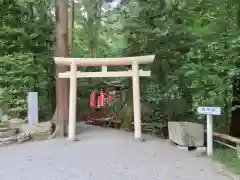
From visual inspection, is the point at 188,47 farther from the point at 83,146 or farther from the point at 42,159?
the point at 42,159

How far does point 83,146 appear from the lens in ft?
27.3

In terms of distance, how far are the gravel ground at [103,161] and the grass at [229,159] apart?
0.82ft

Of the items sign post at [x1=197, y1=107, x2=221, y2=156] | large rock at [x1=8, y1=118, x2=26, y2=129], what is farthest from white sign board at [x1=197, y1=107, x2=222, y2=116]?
large rock at [x1=8, y1=118, x2=26, y2=129]

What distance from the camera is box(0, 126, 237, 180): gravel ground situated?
5.86m

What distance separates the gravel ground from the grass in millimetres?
249

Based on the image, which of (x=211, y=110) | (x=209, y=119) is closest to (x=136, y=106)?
(x=209, y=119)

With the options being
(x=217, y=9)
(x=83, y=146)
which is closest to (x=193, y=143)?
(x=83, y=146)

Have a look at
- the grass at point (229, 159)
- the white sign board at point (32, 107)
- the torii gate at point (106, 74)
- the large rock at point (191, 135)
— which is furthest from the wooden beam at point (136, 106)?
the white sign board at point (32, 107)

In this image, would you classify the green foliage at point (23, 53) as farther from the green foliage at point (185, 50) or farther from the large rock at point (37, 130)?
the green foliage at point (185, 50)

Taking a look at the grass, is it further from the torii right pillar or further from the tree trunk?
the tree trunk

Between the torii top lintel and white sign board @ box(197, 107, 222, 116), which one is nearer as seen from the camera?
white sign board @ box(197, 107, 222, 116)

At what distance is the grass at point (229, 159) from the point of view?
6.09m

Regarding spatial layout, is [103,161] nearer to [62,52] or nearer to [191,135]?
[191,135]

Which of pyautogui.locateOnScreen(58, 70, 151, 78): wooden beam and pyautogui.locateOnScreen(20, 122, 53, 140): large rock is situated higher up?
pyautogui.locateOnScreen(58, 70, 151, 78): wooden beam
